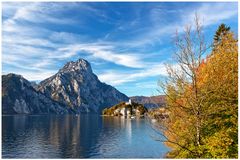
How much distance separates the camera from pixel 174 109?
2523cm

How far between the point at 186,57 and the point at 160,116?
5.68 metres

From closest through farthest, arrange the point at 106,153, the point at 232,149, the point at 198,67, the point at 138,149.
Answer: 1. the point at 198,67
2. the point at 232,149
3. the point at 106,153
4. the point at 138,149

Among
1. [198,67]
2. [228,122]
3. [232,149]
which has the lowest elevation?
[232,149]

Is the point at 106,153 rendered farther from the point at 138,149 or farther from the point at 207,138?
the point at 207,138

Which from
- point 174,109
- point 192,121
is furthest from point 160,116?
point 192,121

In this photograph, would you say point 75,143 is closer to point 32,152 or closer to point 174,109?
point 32,152

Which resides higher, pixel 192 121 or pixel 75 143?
pixel 192 121

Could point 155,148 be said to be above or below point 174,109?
below

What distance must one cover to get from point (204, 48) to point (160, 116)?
→ 6737mm

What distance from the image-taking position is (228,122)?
27094 millimetres

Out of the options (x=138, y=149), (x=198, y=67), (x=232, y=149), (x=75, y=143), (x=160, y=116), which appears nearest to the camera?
(x=198, y=67)

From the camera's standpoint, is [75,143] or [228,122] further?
[75,143]

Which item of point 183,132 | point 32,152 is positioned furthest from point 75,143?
point 183,132

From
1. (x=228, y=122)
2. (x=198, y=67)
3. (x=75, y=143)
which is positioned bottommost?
(x=75, y=143)
